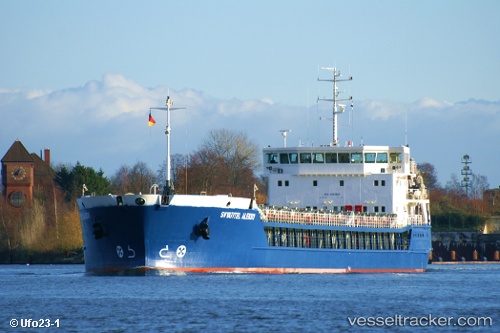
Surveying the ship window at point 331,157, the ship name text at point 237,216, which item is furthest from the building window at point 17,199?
the ship name text at point 237,216

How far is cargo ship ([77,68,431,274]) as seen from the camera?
56062 mm

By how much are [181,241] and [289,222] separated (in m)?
9.54

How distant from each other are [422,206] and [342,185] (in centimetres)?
856

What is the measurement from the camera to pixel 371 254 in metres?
71.1

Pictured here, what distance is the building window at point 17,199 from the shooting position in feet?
400

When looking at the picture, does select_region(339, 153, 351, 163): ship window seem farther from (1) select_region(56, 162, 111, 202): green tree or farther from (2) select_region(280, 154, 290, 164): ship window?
(1) select_region(56, 162, 111, 202): green tree

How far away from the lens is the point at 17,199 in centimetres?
12244

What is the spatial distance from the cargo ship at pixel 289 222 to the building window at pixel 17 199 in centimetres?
5308

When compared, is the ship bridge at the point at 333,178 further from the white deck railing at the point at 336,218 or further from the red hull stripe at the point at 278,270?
the red hull stripe at the point at 278,270

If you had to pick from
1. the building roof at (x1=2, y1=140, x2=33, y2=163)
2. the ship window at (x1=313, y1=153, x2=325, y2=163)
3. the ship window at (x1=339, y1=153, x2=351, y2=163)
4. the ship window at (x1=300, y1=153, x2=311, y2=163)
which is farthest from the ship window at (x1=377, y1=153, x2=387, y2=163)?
the building roof at (x1=2, y1=140, x2=33, y2=163)

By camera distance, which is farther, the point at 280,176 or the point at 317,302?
the point at 280,176

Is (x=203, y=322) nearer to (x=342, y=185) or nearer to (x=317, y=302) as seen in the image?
(x=317, y=302)

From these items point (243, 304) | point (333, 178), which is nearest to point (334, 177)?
point (333, 178)

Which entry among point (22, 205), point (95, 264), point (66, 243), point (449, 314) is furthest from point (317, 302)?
point (22, 205)
